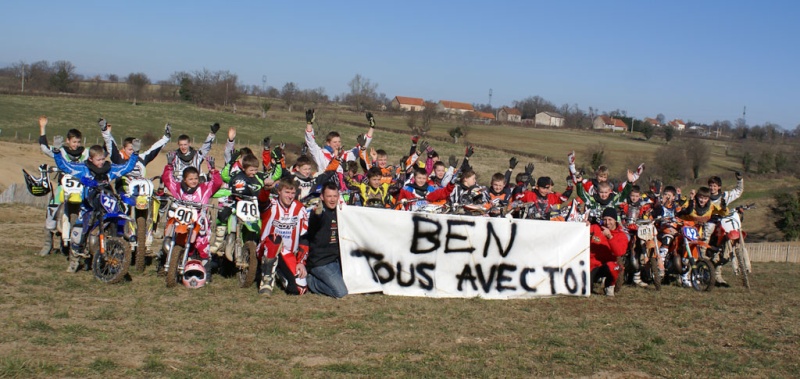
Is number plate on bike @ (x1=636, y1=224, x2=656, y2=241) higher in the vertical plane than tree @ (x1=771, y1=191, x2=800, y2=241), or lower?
higher

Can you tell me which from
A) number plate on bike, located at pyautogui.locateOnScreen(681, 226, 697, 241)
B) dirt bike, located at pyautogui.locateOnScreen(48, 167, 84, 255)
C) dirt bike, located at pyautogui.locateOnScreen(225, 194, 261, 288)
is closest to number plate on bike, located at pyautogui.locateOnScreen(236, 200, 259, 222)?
dirt bike, located at pyautogui.locateOnScreen(225, 194, 261, 288)

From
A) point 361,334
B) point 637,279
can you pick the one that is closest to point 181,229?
point 361,334

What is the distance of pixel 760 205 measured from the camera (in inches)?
1649

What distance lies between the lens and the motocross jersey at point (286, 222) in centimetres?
960

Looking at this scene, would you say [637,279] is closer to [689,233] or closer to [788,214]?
[689,233]

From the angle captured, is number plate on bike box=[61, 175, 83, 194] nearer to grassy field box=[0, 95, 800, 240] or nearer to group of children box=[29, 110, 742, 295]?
group of children box=[29, 110, 742, 295]

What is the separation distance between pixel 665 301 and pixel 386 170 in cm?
531

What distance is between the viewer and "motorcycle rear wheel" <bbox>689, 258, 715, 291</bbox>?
11.4 metres

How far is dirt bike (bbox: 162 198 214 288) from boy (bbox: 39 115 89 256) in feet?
6.90

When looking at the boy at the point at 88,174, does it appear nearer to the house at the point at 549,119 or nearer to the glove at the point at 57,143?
the glove at the point at 57,143

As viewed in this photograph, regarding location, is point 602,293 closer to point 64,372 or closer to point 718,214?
point 718,214

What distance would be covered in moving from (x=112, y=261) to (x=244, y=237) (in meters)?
1.79

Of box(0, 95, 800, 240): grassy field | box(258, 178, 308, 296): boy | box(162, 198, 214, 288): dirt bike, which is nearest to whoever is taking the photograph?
box(162, 198, 214, 288): dirt bike

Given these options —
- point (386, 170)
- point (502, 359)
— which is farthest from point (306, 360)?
point (386, 170)
